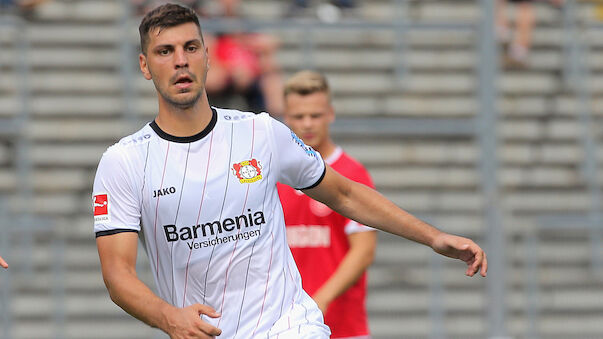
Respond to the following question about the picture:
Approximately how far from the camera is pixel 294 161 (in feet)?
14.0

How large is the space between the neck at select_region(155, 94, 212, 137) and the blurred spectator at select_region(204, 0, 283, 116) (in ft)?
18.1

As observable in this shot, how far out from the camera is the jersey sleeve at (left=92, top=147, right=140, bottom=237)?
153 inches

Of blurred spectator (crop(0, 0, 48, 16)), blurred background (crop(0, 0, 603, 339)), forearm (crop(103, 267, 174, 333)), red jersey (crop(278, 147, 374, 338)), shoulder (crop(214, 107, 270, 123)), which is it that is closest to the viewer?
forearm (crop(103, 267, 174, 333))

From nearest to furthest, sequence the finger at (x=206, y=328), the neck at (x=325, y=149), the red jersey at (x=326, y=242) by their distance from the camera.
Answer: the finger at (x=206, y=328)
the red jersey at (x=326, y=242)
the neck at (x=325, y=149)

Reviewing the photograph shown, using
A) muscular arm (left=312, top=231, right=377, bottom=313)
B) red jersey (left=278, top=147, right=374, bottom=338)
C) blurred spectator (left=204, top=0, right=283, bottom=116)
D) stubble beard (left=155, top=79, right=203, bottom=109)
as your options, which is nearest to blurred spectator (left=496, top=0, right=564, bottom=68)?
blurred spectator (left=204, top=0, right=283, bottom=116)

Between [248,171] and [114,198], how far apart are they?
20.7 inches

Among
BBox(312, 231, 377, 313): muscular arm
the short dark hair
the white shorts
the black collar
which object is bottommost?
BBox(312, 231, 377, 313): muscular arm

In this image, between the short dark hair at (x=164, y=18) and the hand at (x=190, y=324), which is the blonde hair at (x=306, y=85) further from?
the hand at (x=190, y=324)

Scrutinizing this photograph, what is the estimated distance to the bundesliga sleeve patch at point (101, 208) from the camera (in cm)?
389

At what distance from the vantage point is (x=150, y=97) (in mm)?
10969

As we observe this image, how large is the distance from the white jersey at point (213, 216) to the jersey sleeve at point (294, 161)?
1.1 inches

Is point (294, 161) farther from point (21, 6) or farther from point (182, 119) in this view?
point (21, 6)

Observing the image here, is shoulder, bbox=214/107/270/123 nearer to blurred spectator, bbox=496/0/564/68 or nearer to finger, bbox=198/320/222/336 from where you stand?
finger, bbox=198/320/222/336

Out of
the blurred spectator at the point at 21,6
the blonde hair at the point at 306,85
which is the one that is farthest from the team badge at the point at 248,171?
the blurred spectator at the point at 21,6
